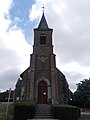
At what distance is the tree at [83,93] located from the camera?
106 feet

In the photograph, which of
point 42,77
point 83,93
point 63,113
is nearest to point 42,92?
point 42,77

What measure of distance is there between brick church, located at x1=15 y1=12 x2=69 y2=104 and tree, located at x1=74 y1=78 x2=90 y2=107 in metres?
2.19

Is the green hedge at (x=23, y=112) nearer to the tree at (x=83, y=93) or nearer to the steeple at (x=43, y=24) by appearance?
the tree at (x=83, y=93)

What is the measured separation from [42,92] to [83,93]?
24.0 ft

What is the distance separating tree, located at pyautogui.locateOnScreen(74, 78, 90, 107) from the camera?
1266 inches

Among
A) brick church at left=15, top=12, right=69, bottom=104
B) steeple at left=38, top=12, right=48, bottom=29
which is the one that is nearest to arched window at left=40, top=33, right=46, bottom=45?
brick church at left=15, top=12, right=69, bottom=104

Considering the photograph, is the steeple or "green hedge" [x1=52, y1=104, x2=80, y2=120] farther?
the steeple

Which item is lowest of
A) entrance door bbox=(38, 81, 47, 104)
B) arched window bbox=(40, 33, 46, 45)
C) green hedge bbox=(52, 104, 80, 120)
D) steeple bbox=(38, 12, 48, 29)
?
green hedge bbox=(52, 104, 80, 120)

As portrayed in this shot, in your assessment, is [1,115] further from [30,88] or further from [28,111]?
[30,88]

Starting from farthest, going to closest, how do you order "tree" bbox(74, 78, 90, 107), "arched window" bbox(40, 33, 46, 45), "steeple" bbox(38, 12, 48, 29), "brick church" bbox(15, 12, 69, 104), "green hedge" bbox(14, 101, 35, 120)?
"steeple" bbox(38, 12, 48, 29), "arched window" bbox(40, 33, 46, 45), "tree" bbox(74, 78, 90, 107), "brick church" bbox(15, 12, 69, 104), "green hedge" bbox(14, 101, 35, 120)

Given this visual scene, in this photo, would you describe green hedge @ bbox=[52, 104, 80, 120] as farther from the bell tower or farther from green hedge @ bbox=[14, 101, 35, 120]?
the bell tower

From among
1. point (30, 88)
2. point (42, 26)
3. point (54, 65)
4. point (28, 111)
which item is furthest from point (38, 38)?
point (28, 111)

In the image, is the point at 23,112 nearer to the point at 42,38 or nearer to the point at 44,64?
the point at 44,64

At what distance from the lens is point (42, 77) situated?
30.2 meters
